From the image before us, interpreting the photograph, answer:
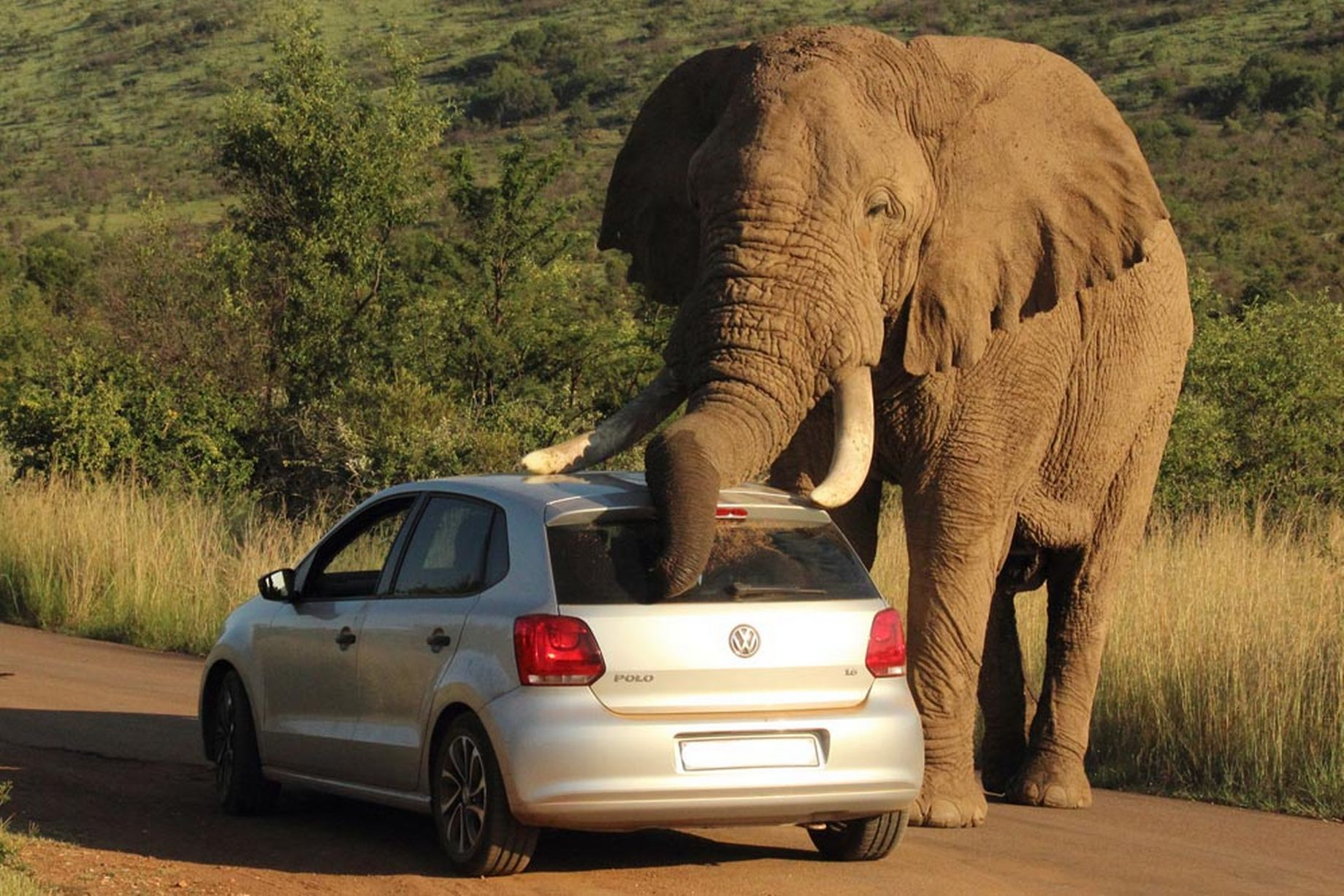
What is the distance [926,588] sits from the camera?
364 inches

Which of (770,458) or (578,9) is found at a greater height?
(770,458)

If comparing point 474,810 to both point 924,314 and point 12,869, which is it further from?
point 924,314

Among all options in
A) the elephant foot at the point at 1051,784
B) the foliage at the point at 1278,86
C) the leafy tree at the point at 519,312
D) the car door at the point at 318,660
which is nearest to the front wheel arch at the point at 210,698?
the car door at the point at 318,660

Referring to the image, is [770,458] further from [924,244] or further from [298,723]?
[298,723]

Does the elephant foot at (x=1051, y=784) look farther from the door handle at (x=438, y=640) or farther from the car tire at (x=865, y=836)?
the door handle at (x=438, y=640)

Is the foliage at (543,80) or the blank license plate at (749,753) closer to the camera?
the blank license plate at (749,753)

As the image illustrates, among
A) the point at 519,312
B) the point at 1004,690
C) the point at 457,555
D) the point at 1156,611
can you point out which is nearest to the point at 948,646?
the point at 1004,690

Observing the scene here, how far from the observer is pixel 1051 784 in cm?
1016

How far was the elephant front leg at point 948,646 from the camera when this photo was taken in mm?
8922

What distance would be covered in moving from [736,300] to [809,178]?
604mm

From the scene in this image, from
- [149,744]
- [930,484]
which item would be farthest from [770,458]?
[149,744]

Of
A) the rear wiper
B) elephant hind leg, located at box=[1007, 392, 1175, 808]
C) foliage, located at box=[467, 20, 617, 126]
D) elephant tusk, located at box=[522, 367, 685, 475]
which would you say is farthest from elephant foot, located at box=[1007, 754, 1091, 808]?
foliage, located at box=[467, 20, 617, 126]

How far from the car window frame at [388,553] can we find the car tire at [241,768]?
594 mm

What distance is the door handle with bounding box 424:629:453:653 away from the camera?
7.51 m
